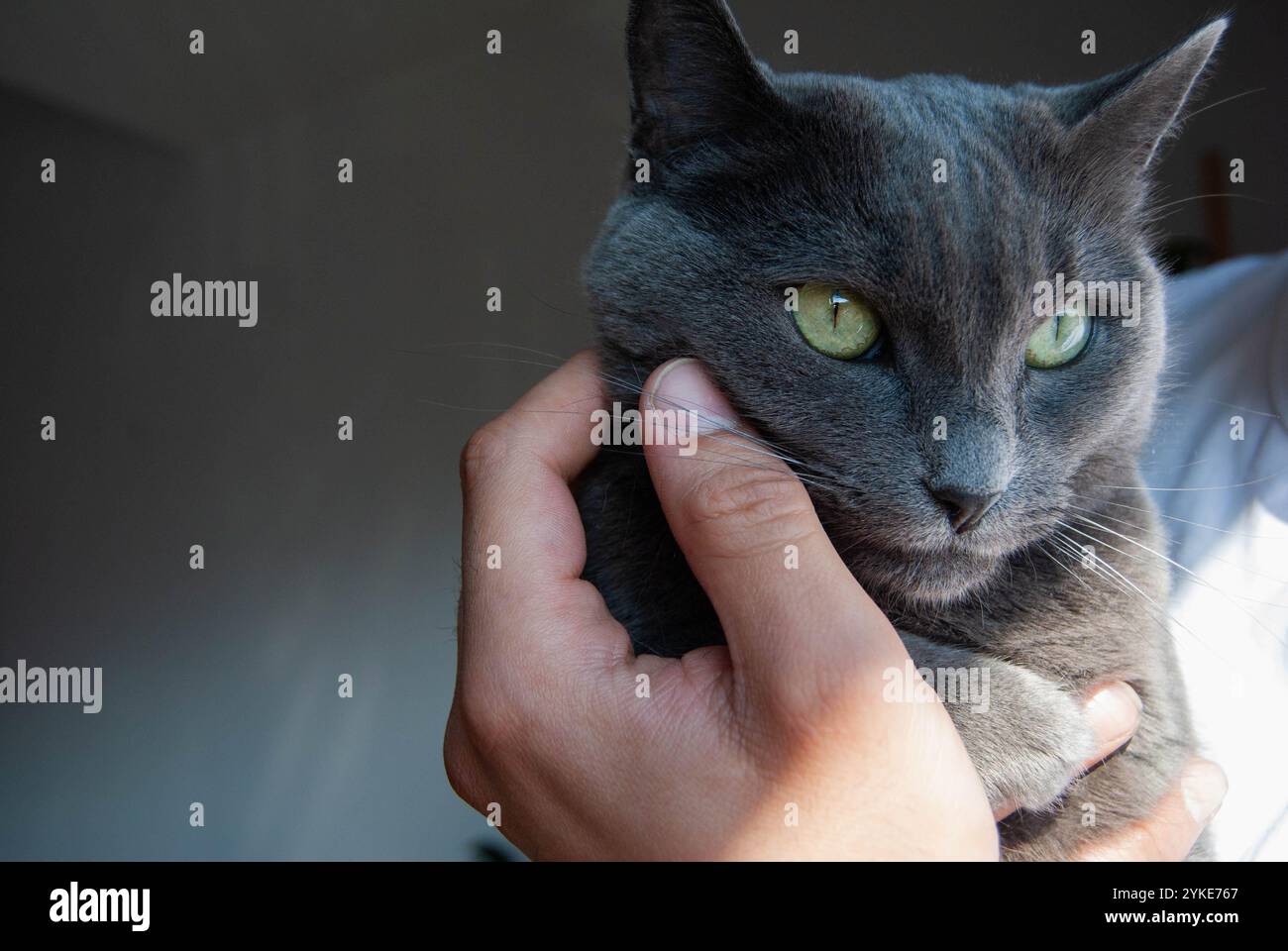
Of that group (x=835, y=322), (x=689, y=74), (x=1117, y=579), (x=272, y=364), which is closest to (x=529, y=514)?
(x=835, y=322)

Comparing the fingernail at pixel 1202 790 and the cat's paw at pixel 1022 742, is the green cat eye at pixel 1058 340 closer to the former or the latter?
the cat's paw at pixel 1022 742

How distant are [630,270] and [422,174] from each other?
1841mm

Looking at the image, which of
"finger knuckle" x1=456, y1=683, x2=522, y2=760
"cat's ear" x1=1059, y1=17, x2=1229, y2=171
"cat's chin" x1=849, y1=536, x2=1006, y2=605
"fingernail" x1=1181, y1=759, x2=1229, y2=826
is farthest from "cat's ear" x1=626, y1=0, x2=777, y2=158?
"fingernail" x1=1181, y1=759, x2=1229, y2=826

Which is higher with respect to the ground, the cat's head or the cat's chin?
the cat's head

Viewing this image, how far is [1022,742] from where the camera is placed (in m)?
0.84

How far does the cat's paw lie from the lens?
32.8 inches

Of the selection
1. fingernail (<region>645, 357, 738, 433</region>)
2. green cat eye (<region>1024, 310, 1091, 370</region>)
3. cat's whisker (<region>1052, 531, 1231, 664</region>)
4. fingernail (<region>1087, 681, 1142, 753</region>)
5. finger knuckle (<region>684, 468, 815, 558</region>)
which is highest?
green cat eye (<region>1024, 310, 1091, 370</region>)

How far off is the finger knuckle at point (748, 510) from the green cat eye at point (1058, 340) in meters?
0.27

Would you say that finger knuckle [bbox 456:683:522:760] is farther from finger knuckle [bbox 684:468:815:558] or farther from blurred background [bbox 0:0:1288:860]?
blurred background [bbox 0:0:1288:860]

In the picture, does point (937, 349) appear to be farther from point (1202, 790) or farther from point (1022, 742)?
point (1202, 790)

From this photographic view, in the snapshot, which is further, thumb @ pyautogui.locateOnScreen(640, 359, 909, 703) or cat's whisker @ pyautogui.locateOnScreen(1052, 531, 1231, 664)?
cat's whisker @ pyautogui.locateOnScreen(1052, 531, 1231, 664)

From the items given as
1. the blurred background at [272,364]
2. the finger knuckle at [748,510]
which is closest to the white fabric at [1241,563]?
the finger knuckle at [748,510]

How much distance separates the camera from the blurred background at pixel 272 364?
222 cm

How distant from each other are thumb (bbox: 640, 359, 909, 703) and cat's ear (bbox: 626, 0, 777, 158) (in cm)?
25
